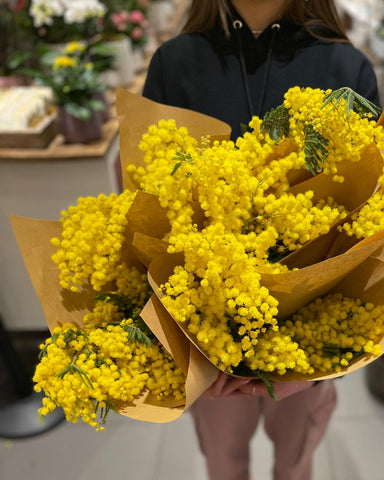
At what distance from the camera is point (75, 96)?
5.81 ft

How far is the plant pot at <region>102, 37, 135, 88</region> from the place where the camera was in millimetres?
2283

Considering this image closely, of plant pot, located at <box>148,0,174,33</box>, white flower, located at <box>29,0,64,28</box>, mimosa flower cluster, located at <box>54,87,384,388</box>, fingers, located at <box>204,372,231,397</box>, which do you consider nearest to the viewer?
mimosa flower cluster, located at <box>54,87,384,388</box>

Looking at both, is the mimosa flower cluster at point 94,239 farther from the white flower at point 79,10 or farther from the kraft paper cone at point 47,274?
the white flower at point 79,10

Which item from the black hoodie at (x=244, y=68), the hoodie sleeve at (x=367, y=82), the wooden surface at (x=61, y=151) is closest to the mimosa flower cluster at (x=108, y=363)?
the black hoodie at (x=244, y=68)

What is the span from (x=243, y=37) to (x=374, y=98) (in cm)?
32

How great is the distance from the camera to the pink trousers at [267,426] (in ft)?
4.13

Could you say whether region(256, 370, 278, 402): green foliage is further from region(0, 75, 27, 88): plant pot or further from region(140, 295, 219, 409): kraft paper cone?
region(0, 75, 27, 88): plant pot

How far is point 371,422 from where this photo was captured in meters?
1.84

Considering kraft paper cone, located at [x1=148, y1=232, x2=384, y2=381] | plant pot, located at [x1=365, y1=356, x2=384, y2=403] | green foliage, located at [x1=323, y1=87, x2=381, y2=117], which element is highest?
green foliage, located at [x1=323, y1=87, x2=381, y2=117]

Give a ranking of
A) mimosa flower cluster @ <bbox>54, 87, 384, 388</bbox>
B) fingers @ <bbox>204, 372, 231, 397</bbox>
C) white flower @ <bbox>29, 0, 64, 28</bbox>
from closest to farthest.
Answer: mimosa flower cluster @ <bbox>54, 87, 384, 388</bbox> < fingers @ <bbox>204, 372, 231, 397</bbox> < white flower @ <bbox>29, 0, 64, 28</bbox>

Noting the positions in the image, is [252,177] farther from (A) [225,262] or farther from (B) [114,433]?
(B) [114,433]

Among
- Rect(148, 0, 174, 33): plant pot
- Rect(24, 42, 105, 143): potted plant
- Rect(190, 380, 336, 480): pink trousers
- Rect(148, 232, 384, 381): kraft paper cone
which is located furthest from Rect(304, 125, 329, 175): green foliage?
Rect(148, 0, 174, 33): plant pot

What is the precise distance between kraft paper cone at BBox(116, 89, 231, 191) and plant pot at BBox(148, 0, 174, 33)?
2.95 m

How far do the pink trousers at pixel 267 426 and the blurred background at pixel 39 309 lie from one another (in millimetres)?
344
